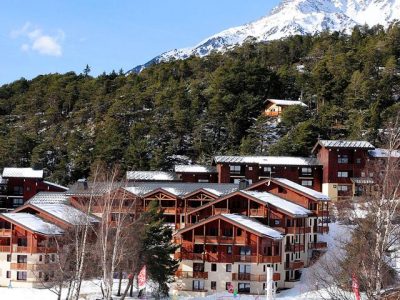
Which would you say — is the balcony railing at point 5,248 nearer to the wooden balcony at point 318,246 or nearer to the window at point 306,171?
the wooden balcony at point 318,246

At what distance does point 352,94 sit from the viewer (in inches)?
3398

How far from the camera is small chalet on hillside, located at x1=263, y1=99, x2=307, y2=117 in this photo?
295 feet

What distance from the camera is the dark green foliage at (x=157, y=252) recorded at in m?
40.8

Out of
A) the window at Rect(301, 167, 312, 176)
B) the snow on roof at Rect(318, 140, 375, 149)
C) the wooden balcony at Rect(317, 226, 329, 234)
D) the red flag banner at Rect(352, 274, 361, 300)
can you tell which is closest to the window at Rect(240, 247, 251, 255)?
the wooden balcony at Rect(317, 226, 329, 234)

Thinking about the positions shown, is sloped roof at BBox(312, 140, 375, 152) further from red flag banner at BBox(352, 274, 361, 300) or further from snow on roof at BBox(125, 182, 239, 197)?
red flag banner at BBox(352, 274, 361, 300)

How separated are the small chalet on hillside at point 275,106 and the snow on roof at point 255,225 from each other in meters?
42.5

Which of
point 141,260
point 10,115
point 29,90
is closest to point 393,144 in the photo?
point 141,260

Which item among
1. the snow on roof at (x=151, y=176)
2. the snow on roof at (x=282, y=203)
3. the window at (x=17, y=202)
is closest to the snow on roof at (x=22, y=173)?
the window at (x=17, y=202)

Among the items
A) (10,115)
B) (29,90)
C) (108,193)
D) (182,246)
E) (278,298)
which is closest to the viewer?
(108,193)

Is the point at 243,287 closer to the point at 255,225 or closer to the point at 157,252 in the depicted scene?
the point at 255,225

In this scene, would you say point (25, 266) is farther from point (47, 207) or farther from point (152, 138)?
point (152, 138)

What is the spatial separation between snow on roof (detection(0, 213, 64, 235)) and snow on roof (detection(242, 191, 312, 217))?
13.8m

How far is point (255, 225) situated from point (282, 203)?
430cm

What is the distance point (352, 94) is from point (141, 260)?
2085 inches
